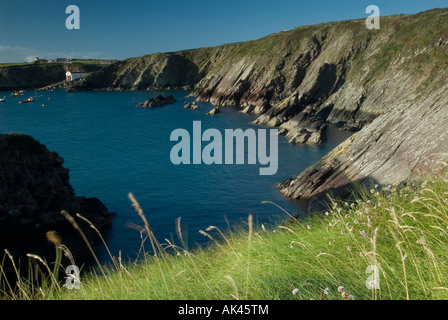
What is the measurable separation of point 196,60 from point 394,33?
10066cm

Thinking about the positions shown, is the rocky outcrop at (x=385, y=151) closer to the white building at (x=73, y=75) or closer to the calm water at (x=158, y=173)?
the calm water at (x=158, y=173)

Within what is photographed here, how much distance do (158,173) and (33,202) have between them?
18.0 meters

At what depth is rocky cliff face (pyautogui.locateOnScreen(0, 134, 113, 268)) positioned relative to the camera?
75.3 ft

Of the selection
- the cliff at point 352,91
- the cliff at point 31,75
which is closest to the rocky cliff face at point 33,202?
the cliff at point 352,91

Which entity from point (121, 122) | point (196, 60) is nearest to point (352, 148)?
point (121, 122)

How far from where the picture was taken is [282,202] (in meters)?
30.8

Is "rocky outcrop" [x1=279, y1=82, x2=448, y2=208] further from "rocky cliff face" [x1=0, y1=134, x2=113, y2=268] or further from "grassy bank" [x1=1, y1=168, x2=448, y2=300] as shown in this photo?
"rocky cliff face" [x1=0, y1=134, x2=113, y2=268]

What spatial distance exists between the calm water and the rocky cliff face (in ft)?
8.78

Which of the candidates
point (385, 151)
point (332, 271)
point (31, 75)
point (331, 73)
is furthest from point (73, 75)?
point (332, 271)

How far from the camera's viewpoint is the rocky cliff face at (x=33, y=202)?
2296cm

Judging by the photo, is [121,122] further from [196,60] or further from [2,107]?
[196,60]

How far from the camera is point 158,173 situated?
137ft

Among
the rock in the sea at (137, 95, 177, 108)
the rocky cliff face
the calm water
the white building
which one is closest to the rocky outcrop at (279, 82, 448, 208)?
the calm water

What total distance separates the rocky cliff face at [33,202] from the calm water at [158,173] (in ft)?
8.78
